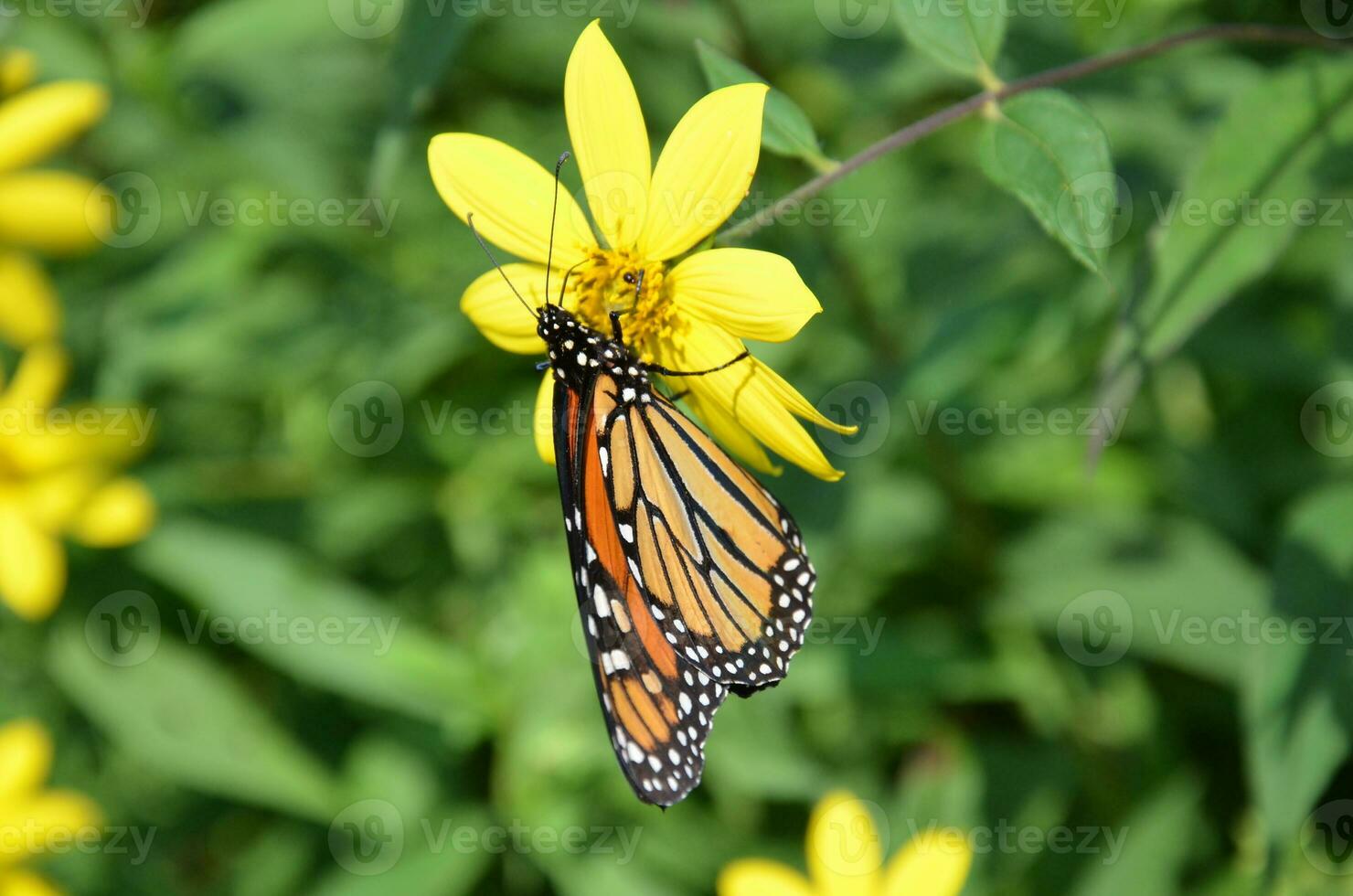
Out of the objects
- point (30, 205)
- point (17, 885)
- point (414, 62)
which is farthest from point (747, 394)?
point (17, 885)

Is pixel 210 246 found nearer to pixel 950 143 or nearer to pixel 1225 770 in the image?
pixel 950 143

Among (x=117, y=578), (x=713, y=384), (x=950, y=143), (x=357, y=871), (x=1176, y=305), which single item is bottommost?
(x=357, y=871)

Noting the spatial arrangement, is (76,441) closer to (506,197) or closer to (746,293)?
(506,197)

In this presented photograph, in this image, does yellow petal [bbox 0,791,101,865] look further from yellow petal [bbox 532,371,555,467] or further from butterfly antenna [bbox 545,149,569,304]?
butterfly antenna [bbox 545,149,569,304]

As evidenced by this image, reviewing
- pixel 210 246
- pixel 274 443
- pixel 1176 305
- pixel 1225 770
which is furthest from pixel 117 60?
pixel 1225 770

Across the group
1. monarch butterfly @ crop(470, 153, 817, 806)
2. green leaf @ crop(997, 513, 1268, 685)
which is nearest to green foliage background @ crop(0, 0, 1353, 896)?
green leaf @ crop(997, 513, 1268, 685)

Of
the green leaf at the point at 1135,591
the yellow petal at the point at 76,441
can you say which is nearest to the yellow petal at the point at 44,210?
the yellow petal at the point at 76,441
